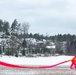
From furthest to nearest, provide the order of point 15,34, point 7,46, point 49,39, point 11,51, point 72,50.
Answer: point 49,39 → point 15,34 → point 72,50 → point 7,46 → point 11,51

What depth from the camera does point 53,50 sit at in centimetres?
15388

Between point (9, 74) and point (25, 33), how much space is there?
14624 cm

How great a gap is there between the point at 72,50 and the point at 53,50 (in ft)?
→ 31.2

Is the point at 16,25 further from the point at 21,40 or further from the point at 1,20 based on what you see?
the point at 21,40

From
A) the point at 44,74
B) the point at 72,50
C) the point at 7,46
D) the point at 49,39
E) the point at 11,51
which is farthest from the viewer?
the point at 49,39

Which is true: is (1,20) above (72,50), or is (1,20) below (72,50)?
above

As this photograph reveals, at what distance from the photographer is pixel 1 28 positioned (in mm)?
168500

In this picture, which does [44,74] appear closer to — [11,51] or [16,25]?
[11,51]

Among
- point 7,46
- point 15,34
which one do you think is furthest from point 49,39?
point 7,46

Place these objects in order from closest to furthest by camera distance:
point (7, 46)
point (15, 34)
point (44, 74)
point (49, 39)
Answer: point (44, 74), point (7, 46), point (15, 34), point (49, 39)

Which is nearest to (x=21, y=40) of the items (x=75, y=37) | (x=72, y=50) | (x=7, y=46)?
(x=72, y=50)

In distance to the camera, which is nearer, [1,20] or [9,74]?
[9,74]

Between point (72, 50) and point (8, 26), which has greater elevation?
point (8, 26)

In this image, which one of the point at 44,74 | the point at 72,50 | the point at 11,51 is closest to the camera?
the point at 44,74
